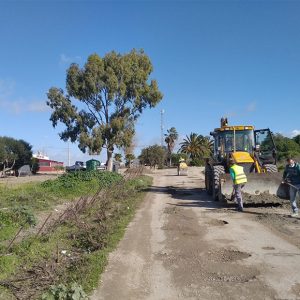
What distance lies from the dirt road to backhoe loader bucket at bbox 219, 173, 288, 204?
1935 millimetres

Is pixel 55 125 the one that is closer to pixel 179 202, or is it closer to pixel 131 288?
pixel 179 202

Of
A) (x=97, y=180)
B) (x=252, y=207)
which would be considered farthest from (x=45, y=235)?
(x=97, y=180)

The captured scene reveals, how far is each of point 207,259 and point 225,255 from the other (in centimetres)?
47

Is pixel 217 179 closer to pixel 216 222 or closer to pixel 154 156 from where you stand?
pixel 216 222

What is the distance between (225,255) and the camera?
822cm

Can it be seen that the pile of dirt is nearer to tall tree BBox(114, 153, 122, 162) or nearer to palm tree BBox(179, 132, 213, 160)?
tall tree BBox(114, 153, 122, 162)

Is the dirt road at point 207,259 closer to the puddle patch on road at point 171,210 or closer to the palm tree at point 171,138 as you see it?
the puddle patch on road at point 171,210

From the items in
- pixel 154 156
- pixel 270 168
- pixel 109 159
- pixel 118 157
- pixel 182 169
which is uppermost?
pixel 154 156

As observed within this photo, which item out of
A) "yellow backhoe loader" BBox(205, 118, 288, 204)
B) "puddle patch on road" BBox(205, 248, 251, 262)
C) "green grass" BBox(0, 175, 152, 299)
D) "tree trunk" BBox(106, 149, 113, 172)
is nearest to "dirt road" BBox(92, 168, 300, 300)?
"puddle patch on road" BBox(205, 248, 251, 262)

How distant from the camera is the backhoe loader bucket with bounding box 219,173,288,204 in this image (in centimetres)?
1538

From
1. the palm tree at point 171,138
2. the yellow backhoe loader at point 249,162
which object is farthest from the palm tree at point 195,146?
the yellow backhoe loader at point 249,162

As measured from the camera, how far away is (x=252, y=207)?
15188mm

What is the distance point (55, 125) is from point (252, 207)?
3171 centimetres

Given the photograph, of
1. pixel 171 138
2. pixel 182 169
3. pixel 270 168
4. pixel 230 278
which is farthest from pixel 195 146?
pixel 230 278
